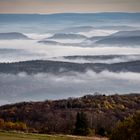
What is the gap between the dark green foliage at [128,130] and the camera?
44.2 ft

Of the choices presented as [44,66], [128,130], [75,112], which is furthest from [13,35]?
[128,130]

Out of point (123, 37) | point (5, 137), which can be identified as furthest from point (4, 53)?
point (5, 137)

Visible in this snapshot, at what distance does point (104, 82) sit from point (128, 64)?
3220cm

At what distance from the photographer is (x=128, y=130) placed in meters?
13.7

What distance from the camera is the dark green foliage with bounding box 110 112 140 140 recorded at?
13461mm

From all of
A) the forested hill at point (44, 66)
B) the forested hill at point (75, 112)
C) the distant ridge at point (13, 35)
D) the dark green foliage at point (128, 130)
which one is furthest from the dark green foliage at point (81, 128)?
the distant ridge at point (13, 35)

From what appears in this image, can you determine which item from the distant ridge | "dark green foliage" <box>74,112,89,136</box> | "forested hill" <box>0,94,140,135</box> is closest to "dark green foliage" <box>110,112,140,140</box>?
"dark green foliage" <box>74,112,89,136</box>

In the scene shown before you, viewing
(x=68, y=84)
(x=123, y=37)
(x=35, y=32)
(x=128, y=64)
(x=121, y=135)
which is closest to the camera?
(x=121, y=135)

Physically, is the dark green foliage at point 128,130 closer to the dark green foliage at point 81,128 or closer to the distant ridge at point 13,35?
the dark green foliage at point 81,128

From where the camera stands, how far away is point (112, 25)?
5576 inches

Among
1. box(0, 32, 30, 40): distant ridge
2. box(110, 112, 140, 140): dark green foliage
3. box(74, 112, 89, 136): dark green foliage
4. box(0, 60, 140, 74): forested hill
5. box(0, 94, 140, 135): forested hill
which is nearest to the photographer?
box(110, 112, 140, 140): dark green foliage

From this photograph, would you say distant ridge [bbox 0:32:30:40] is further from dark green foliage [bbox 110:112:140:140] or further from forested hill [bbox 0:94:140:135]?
dark green foliage [bbox 110:112:140:140]

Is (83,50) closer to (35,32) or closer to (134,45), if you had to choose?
(134,45)

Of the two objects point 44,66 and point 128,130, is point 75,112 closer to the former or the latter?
point 128,130
